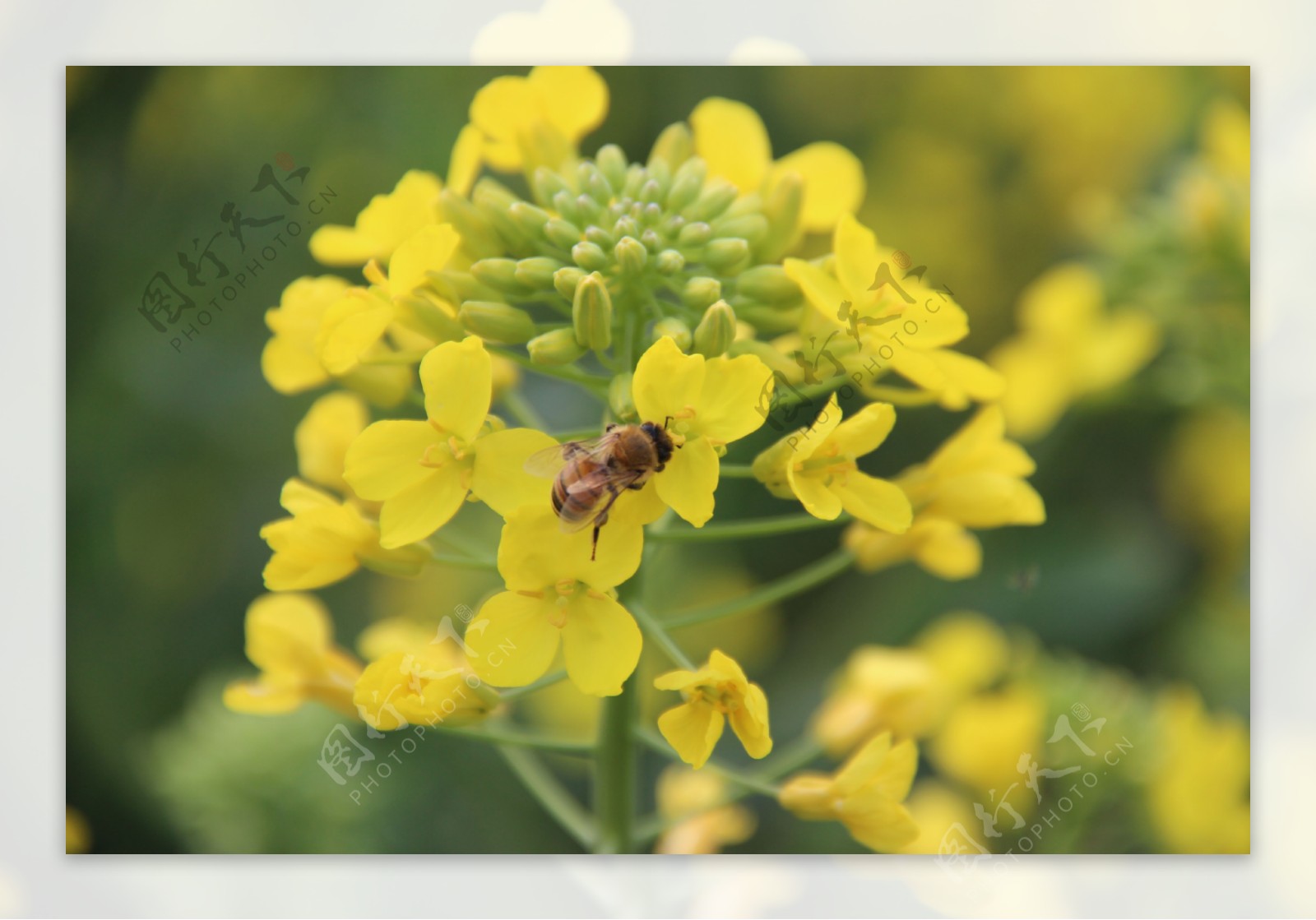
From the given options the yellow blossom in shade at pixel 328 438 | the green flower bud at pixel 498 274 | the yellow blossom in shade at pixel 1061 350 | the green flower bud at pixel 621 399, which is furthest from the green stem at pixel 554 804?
the yellow blossom in shade at pixel 1061 350

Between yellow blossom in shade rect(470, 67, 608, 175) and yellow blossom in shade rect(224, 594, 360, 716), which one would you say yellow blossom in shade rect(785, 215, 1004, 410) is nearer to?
yellow blossom in shade rect(470, 67, 608, 175)

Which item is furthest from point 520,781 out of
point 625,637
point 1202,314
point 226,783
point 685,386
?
point 1202,314

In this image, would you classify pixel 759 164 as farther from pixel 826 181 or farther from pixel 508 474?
pixel 508 474

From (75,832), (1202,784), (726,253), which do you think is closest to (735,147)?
(726,253)

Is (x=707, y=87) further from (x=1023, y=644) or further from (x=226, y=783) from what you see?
(x=226, y=783)

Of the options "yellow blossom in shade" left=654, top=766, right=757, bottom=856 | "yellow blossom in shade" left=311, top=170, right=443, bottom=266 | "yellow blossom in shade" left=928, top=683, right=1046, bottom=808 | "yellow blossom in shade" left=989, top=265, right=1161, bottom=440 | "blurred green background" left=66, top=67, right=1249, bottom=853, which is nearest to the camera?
"yellow blossom in shade" left=311, top=170, right=443, bottom=266

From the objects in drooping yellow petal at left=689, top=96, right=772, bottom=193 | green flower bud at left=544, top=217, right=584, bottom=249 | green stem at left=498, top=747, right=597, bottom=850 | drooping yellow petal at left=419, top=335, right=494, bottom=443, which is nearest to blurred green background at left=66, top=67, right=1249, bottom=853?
green stem at left=498, top=747, right=597, bottom=850

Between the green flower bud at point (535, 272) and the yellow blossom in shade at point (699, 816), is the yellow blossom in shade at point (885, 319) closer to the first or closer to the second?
the green flower bud at point (535, 272)
